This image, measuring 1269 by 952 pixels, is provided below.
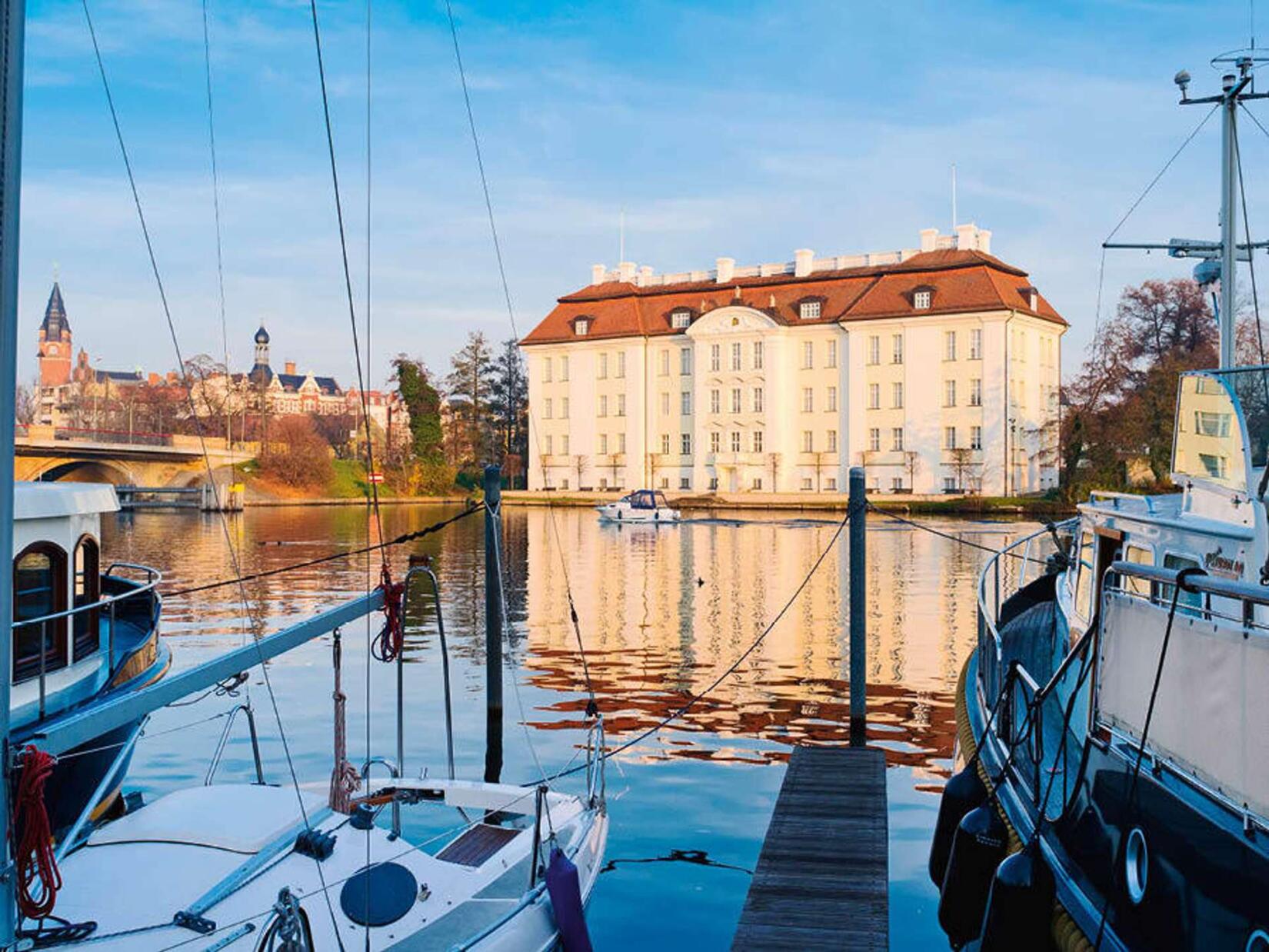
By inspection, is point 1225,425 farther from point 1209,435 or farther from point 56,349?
point 56,349

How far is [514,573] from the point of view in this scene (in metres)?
37.6

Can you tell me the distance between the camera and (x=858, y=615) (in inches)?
541

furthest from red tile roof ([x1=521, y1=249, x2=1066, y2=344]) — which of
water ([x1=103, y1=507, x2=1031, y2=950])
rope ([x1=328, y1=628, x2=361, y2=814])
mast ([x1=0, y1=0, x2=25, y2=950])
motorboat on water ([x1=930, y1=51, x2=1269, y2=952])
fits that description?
mast ([x1=0, y1=0, x2=25, y2=950])

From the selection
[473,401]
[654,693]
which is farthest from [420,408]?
[654,693]

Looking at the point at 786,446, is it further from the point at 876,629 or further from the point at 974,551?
the point at 876,629

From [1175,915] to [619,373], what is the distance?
89.3 m

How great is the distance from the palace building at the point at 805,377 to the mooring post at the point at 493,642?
6247 centimetres

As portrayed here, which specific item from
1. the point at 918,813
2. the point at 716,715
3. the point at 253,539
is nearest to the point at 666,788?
the point at 918,813

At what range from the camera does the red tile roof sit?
81.7 metres

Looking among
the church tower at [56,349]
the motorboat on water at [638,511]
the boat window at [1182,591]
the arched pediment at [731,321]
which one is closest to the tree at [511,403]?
the arched pediment at [731,321]

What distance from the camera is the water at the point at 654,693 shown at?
10.9m

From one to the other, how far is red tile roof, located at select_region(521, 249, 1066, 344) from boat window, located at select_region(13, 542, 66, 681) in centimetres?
7515

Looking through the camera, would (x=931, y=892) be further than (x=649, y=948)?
Yes

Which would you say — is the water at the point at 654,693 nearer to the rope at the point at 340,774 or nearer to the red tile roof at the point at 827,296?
the rope at the point at 340,774
